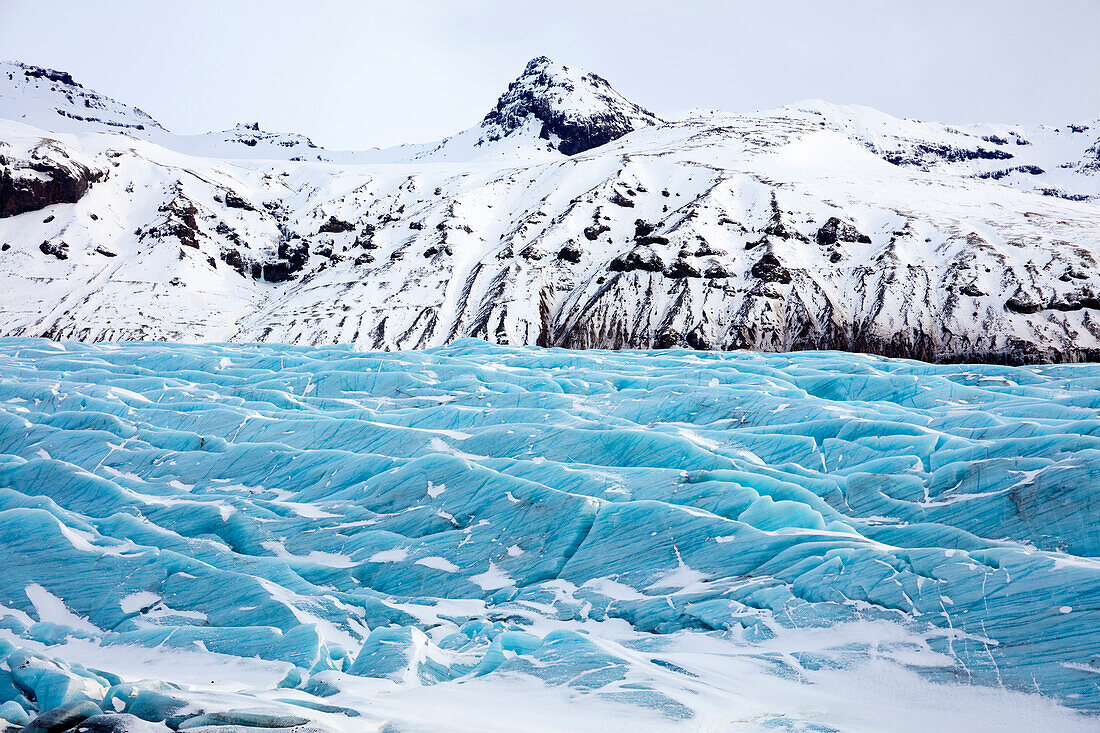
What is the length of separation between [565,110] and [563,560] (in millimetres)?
147420

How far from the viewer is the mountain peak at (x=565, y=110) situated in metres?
141

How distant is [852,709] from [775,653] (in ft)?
3.57

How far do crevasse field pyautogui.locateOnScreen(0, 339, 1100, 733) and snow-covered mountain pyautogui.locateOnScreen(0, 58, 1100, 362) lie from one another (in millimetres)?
35393

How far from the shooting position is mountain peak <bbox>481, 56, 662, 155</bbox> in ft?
463

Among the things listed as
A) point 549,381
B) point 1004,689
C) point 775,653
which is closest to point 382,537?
point 775,653

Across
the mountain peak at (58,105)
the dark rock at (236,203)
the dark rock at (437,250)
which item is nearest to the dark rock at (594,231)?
the dark rock at (437,250)

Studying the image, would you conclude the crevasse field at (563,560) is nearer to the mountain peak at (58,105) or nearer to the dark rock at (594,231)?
the dark rock at (594,231)

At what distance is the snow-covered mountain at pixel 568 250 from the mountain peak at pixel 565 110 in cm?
4327

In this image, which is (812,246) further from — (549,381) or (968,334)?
(549,381)

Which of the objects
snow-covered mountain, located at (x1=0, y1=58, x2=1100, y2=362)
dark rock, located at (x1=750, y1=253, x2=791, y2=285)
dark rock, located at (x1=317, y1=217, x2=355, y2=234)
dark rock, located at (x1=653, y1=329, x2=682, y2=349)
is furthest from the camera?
dark rock, located at (x1=317, y1=217, x2=355, y2=234)

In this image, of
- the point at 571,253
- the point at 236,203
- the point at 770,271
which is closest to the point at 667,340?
the point at 770,271

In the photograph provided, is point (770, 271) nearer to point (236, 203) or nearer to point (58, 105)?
point (236, 203)

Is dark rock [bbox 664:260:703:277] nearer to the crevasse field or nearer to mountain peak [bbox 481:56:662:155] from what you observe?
the crevasse field

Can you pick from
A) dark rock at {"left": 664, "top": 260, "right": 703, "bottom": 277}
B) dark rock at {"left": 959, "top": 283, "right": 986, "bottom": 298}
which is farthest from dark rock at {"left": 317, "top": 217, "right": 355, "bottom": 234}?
dark rock at {"left": 959, "top": 283, "right": 986, "bottom": 298}
